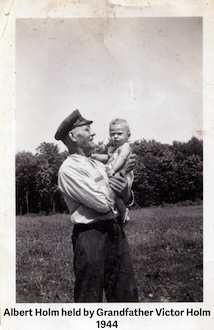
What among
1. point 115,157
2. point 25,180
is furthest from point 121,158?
point 25,180

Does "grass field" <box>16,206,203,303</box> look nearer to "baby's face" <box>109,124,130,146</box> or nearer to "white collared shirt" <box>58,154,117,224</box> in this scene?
"white collared shirt" <box>58,154,117,224</box>

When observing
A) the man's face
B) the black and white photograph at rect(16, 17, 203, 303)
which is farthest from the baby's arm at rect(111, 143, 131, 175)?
the man's face

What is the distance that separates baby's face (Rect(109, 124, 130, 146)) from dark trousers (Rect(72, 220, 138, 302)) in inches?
15.0

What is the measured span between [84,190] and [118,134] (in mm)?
314

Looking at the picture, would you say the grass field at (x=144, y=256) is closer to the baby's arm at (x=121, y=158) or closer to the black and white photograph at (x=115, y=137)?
the black and white photograph at (x=115, y=137)

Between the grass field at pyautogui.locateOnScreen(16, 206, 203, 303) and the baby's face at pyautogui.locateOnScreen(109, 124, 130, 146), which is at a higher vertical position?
the baby's face at pyautogui.locateOnScreen(109, 124, 130, 146)

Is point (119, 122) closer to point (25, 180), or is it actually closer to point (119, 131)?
point (119, 131)

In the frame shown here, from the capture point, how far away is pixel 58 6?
2.62 m

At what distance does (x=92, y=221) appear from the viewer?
2.60 m

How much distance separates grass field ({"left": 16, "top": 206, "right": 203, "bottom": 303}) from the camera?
2621mm

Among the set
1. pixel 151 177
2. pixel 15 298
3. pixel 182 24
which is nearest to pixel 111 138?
pixel 151 177

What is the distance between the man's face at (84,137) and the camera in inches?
104
